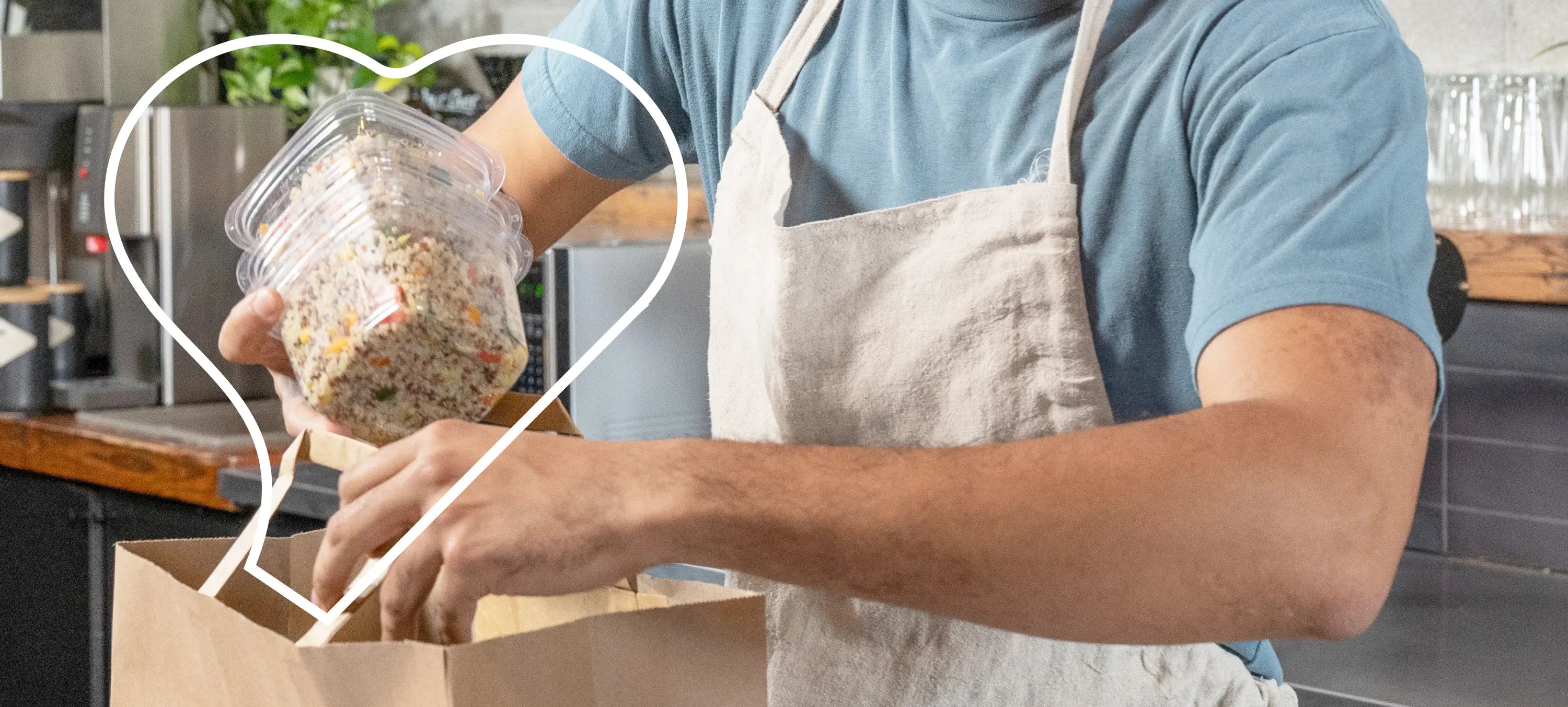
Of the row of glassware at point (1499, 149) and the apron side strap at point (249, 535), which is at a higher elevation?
the row of glassware at point (1499, 149)

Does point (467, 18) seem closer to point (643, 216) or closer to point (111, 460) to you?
point (643, 216)

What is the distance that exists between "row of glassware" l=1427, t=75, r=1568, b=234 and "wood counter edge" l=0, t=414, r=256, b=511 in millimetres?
1551

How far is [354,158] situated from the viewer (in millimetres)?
749

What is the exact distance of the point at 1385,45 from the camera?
0.76 m

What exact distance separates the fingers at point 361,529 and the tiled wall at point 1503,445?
1458 mm

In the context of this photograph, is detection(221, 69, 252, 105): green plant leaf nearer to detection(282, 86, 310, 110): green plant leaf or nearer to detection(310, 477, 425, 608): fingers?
detection(282, 86, 310, 110): green plant leaf

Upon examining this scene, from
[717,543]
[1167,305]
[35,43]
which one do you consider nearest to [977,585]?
[717,543]

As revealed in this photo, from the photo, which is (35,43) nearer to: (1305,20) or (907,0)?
(907,0)

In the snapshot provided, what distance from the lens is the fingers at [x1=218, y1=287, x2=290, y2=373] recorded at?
0.75m

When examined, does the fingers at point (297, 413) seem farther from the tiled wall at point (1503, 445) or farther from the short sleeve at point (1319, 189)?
the tiled wall at point (1503, 445)

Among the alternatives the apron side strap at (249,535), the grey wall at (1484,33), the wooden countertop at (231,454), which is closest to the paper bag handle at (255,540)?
the apron side strap at (249,535)

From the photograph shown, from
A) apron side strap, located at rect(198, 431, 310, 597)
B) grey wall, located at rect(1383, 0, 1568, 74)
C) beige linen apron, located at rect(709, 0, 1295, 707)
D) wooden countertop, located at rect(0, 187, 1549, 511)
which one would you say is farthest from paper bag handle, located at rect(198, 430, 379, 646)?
grey wall, located at rect(1383, 0, 1568, 74)

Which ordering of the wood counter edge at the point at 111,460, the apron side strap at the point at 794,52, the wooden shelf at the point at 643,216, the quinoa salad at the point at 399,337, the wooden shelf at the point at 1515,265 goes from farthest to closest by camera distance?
the wooden shelf at the point at 643,216 → the wood counter edge at the point at 111,460 → the wooden shelf at the point at 1515,265 → the apron side strap at the point at 794,52 → the quinoa salad at the point at 399,337

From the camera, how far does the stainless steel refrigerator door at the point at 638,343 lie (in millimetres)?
1805
